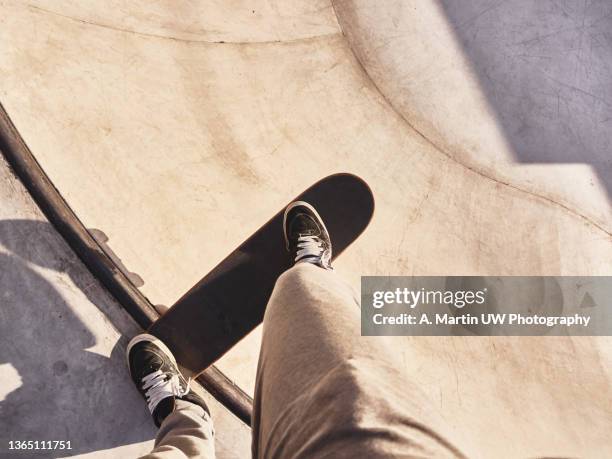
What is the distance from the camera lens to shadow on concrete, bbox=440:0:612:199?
11.0 feet

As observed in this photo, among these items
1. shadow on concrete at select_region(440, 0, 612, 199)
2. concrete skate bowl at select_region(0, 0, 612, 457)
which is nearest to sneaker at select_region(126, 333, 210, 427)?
concrete skate bowl at select_region(0, 0, 612, 457)

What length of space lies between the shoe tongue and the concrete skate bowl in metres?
0.40

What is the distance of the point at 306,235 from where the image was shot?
104 inches

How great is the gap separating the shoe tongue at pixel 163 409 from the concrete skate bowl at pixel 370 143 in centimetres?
40

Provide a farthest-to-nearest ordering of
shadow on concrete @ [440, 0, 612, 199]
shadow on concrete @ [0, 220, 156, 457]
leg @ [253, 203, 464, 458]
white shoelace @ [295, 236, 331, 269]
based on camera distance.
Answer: shadow on concrete @ [440, 0, 612, 199] < white shoelace @ [295, 236, 331, 269] < shadow on concrete @ [0, 220, 156, 457] < leg @ [253, 203, 464, 458]

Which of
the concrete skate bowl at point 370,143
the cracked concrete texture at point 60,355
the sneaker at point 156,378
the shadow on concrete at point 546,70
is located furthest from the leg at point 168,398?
the shadow on concrete at point 546,70

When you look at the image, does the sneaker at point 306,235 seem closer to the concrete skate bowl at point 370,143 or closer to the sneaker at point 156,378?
the concrete skate bowl at point 370,143

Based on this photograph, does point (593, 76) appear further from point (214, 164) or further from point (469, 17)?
point (214, 164)

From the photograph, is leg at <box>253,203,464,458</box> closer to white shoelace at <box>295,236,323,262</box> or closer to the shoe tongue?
white shoelace at <box>295,236,323,262</box>

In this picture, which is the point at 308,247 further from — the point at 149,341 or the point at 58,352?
the point at 58,352

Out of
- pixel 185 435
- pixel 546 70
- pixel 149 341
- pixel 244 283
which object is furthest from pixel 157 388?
pixel 546 70

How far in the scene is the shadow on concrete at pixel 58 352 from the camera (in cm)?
229

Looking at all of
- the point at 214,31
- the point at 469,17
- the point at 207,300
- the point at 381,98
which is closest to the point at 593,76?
the point at 469,17

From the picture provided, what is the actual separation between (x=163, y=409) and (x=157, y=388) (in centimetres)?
11
